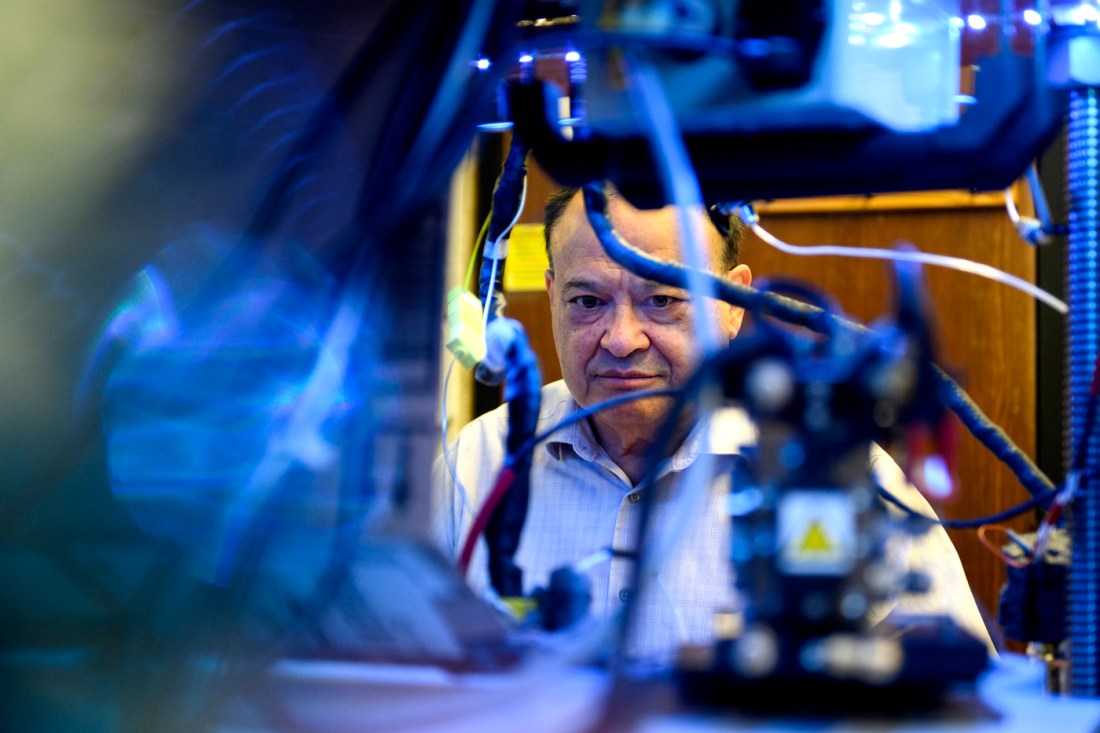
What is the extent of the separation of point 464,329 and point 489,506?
5.9 inches

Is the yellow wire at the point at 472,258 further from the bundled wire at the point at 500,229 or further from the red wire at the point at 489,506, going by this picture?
the red wire at the point at 489,506

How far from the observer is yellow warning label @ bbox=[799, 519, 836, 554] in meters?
0.44

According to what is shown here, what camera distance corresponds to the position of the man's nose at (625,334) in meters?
1.64

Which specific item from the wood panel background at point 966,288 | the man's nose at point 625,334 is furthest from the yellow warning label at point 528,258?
the man's nose at point 625,334

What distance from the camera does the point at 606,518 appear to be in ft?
5.28

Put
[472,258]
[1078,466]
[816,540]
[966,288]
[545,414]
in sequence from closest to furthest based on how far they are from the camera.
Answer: [816,540]
[1078,466]
[472,258]
[545,414]
[966,288]

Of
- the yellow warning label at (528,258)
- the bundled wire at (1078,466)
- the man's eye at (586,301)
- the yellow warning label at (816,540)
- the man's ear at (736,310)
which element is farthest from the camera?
the yellow warning label at (528,258)

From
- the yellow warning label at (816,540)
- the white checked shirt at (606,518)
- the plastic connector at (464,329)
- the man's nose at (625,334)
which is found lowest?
the white checked shirt at (606,518)

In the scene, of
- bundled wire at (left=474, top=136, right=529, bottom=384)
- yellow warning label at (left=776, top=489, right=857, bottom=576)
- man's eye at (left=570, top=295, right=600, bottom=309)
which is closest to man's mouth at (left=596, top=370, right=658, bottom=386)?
man's eye at (left=570, top=295, right=600, bottom=309)

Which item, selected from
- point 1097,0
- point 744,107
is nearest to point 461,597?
point 744,107

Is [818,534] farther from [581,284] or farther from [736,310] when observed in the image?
[581,284]

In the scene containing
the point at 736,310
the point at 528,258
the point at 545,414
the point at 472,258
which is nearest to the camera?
the point at 472,258

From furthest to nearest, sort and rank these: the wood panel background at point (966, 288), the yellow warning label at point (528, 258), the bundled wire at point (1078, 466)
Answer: the wood panel background at point (966, 288)
the yellow warning label at point (528, 258)
the bundled wire at point (1078, 466)

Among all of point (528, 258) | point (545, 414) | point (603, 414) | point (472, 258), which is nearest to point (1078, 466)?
point (472, 258)
